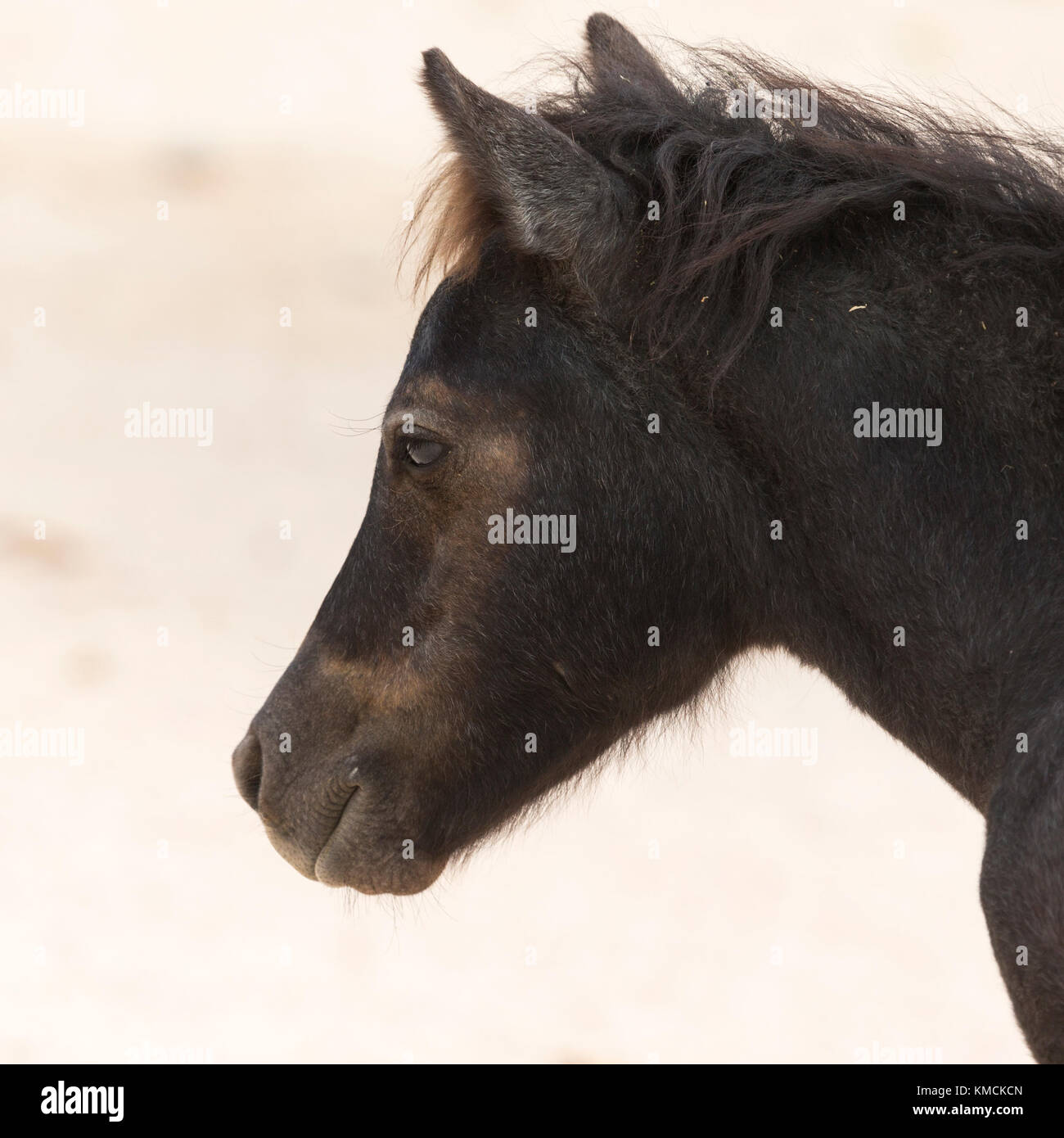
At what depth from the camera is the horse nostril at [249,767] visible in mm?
3107

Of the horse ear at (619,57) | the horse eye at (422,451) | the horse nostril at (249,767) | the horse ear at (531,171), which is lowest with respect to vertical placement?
the horse nostril at (249,767)

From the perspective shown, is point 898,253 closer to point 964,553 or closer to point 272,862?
point 964,553

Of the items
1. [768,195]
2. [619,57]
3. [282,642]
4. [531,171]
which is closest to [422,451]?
[531,171]

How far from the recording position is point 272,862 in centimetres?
799

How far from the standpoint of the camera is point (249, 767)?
3131mm

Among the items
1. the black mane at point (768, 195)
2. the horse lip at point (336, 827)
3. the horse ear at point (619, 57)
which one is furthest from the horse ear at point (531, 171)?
the horse lip at point (336, 827)

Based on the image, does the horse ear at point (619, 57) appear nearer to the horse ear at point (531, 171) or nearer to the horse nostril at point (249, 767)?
the horse ear at point (531, 171)

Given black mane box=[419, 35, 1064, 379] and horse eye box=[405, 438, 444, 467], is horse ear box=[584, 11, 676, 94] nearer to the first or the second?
black mane box=[419, 35, 1064, 379]

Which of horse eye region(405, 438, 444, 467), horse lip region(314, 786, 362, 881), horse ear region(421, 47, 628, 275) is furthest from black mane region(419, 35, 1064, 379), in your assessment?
horse lip region(314, 786, 362, 881)

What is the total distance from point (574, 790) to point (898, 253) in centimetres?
145

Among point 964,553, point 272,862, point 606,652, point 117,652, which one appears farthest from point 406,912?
point 964,553

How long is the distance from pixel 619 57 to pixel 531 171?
0.83m

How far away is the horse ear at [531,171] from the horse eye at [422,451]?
443mm

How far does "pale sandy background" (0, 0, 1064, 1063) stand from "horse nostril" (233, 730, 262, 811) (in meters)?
0.74
